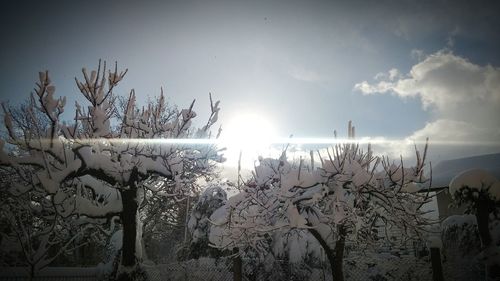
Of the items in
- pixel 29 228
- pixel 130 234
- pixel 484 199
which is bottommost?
pixel 130 234

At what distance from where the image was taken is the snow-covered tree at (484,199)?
7428 mm

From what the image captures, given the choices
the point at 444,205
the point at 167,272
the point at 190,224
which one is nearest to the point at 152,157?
the point at 167,272

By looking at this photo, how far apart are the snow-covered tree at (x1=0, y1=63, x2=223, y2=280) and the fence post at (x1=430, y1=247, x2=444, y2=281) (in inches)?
200

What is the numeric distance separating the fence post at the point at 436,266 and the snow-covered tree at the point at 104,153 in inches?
200

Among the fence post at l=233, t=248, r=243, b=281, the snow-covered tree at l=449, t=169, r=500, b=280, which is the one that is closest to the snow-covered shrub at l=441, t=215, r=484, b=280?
the snow-covered tree at l=449, t=169, r=500, b=280

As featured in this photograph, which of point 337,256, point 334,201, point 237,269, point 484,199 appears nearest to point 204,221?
point 237,269

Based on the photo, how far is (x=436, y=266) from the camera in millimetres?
5359

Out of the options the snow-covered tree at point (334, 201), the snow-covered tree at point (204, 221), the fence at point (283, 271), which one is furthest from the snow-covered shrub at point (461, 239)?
the snow-covered tree at point (204, 221)

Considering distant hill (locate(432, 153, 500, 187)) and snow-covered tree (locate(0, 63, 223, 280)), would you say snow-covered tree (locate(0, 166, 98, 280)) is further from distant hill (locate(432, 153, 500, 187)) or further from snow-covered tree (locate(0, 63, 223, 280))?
distant hill (locate(432, 153, 500, 187))

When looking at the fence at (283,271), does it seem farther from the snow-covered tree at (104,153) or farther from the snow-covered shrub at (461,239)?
the snow-covered shrub at (461,239)

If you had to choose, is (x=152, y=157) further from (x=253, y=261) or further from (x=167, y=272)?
(x=253, y=261)

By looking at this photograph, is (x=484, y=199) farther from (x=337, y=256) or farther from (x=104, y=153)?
(x=104, y=153)

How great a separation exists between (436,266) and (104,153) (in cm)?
685

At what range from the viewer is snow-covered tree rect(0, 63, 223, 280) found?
17.8ft
